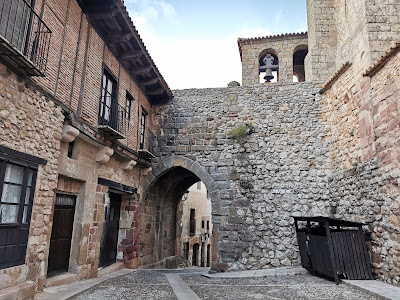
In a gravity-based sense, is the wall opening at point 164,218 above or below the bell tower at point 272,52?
below

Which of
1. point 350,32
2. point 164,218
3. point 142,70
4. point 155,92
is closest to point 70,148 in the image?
point 142,70

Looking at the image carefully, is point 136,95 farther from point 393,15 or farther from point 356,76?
point 393,15

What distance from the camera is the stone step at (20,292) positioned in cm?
378

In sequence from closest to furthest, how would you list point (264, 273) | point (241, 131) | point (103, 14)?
point (103, 14), point (264, 273), point (241, 131)

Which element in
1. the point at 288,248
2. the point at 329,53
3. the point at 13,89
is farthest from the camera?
the point at 329,53

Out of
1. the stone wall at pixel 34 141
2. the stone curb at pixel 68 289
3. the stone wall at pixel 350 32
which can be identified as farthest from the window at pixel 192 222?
the stone wall at pixel 34 141

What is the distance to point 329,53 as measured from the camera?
10.1 m

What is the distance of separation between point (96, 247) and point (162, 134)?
4226mm

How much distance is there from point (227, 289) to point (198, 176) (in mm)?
3866

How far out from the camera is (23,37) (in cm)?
432

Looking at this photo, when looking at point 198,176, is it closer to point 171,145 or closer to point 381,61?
point 171,145

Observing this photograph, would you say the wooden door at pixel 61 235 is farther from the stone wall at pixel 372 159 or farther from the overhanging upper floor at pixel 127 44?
the stone wall at pixel 372 159

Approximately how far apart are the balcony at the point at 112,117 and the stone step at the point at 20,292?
320cm

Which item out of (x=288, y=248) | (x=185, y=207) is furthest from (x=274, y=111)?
(x=185, y=207)
